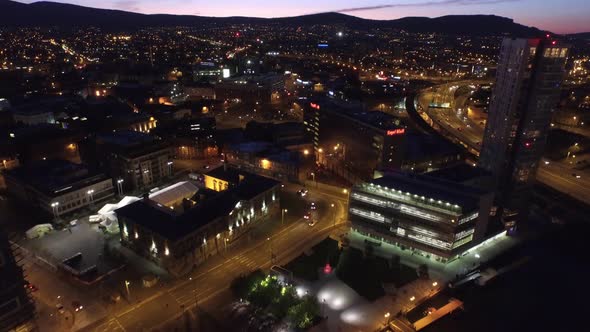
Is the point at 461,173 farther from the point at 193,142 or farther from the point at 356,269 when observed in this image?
the point at 193,142

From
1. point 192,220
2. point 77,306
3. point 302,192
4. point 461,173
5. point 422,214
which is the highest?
point 461,173

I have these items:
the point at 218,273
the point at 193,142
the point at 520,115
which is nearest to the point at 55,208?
the point at 218,273

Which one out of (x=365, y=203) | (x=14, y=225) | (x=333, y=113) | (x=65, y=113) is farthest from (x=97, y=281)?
(x=65, y=113)

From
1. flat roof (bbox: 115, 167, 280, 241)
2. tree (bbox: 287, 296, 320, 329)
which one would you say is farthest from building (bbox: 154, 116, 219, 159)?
tree (bbox: 287, 296, 320, 329)

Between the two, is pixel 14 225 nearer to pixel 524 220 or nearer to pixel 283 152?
pixel 283 152

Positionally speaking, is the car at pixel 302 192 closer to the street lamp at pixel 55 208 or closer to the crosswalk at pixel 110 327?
the crosswalk at pixel 110 327

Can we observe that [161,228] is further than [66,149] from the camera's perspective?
No

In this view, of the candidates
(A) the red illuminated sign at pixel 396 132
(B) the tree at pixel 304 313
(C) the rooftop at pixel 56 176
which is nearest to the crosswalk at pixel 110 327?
(B) the tree at pixel 304 313
